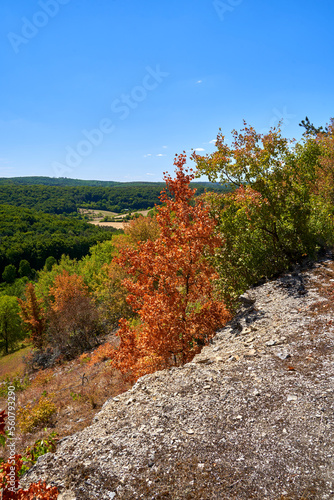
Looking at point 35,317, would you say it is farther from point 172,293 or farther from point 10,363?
point 172,293

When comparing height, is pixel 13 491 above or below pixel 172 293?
below

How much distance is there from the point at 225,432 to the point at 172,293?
5239 mm

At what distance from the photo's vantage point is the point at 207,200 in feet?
41.7

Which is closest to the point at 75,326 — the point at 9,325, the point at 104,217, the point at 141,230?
the point at 141,230

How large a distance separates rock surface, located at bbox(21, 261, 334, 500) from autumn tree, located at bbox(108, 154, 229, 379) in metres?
1.52

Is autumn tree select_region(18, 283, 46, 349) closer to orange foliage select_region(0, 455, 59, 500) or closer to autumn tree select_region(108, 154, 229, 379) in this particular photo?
autumn tree select_region(108, 154, 229, 379)

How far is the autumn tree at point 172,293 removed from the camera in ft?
32.0

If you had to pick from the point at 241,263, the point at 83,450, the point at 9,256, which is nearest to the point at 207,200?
the point at 241,263

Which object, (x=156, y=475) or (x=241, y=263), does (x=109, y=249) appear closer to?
(x=241, y=263)

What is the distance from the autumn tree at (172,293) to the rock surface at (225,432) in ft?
4.98

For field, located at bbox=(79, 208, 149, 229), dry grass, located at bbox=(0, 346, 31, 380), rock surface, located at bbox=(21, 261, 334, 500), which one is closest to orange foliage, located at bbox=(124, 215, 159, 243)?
dry grass, located at bbox=(0, 346, 31, 380)

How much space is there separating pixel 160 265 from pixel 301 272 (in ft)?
20.0

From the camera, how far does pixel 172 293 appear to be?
10086 millimetres

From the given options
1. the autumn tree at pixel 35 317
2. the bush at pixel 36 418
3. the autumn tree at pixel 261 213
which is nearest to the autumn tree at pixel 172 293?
the autumn tree at pixel 261 213
